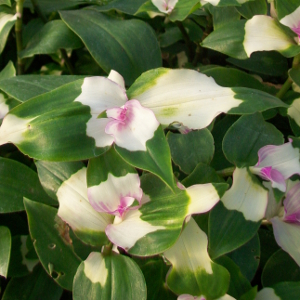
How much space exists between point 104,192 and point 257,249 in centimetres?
27

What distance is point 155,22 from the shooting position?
962 millimetres

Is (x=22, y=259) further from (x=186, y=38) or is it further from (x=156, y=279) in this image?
(x=186, y=38)

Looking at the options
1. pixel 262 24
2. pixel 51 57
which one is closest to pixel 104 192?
pixel 262 24

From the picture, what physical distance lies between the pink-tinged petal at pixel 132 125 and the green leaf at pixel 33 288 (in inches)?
12.5

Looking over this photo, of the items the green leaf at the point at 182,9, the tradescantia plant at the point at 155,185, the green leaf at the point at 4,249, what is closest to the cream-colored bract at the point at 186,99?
the tradescantia plant at the point at 155,185

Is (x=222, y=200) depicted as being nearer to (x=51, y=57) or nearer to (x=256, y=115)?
(x=256, y=115)

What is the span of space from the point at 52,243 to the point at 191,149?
264 millimetres

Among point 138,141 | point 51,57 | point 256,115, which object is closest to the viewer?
point 138,141

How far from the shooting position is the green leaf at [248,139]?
23.8 inches

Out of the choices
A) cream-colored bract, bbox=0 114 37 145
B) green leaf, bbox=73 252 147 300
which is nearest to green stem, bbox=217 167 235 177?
green leaf, bbox=73 252 147 300

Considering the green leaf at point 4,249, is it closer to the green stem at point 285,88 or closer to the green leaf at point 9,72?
the green leaf at point 9,72

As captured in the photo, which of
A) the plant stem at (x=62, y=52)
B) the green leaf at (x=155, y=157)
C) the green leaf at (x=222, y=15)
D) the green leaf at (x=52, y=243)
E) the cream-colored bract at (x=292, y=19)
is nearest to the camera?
the green leaf at (x=155, y=157)

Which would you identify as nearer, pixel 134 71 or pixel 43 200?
pixel 43 200

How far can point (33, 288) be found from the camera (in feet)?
2.14
